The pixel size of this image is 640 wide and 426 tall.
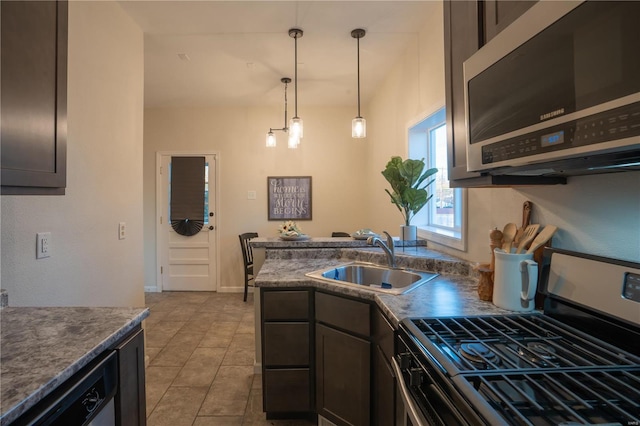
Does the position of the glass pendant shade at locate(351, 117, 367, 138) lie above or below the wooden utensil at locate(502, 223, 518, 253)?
above

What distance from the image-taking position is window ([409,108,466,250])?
224 centimetres

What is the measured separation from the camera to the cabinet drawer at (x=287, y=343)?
5.76 feet

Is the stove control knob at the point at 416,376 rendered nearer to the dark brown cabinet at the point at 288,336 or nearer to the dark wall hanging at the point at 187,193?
the dark brown cabinet at the point at 288,336

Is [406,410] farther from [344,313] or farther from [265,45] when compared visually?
[265,45]

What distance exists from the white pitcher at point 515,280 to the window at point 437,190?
796 mm

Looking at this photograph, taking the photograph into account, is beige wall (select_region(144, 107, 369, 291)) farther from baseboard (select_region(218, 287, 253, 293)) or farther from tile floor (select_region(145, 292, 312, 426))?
tile floor (select_region(145, 292, 312, 426))

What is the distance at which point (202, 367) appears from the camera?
251cm

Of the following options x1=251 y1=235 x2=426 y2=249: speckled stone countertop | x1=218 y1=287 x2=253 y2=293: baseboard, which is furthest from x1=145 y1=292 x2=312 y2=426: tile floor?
x1=251 y1=235 x2=426 y2=249: speckled stone countertop

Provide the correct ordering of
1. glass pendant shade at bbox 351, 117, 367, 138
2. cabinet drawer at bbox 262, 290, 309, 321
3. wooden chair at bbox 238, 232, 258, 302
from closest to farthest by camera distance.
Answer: cabinet drawer at bbox 262, 290, 309, 321 → glass pendant shade at bbox 351, 117, 367, 138 → wooden chair at bbox 238, 232, 258, 302

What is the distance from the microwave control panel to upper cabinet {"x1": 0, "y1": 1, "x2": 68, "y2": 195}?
1.47 meters

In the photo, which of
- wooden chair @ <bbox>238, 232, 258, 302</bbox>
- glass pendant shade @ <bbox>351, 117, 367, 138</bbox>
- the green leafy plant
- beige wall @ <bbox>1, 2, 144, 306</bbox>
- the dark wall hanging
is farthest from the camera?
the dark wall hanging

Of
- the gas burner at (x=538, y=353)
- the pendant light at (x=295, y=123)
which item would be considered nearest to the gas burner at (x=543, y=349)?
the gas burner at (x=538, y=353)

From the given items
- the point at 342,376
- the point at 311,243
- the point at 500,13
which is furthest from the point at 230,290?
the point at 500,13

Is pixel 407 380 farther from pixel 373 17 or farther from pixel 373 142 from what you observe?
pixel 373 142
